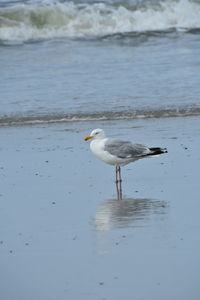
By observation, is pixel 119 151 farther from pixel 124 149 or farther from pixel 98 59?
pixel 98 59

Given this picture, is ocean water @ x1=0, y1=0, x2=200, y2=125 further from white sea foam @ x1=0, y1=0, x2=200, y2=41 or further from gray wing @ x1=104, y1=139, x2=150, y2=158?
gray wing @ x1=104, y1=139, x2=150, y2=158

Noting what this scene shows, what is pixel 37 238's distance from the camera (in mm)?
5566

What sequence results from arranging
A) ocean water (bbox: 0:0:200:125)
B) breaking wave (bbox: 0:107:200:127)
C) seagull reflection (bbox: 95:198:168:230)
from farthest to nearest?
ocean water (bbox: 0:0:200:125) < breaking wave (bbox: 0:107:200:127) < seagull reflection (bbox: 95:198:168:230)

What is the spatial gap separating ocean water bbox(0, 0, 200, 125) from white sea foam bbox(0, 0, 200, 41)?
25 millimetres

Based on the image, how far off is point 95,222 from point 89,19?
14908 millimetres

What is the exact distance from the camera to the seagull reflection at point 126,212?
5.89 m

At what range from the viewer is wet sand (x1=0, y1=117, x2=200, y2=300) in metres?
4.62

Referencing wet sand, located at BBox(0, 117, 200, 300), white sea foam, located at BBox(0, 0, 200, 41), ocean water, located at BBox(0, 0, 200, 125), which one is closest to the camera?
wet sand, located at BBox(0, 117, 200, 300)

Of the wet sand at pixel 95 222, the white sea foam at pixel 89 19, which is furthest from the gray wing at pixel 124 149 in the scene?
the white sea foam at pixel 89 19

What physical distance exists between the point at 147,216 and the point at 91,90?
6619 mm

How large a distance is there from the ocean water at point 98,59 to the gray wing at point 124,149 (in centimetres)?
311

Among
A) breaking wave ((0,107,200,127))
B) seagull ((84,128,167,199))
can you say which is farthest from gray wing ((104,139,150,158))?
breaking wave ((0,107,200,127))

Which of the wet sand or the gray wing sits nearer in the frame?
the wet sand

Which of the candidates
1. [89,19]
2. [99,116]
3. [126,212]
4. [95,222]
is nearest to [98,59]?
[99,116]
